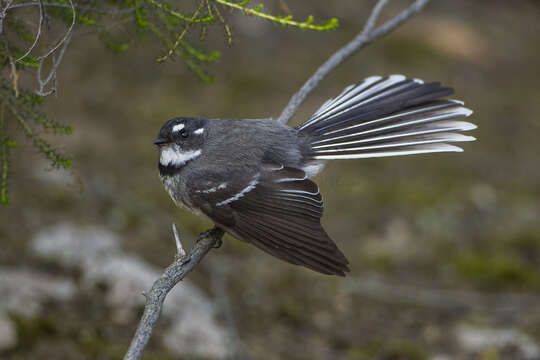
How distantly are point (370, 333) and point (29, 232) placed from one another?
2944mm

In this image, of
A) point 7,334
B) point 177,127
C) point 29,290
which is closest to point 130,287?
point 29,290

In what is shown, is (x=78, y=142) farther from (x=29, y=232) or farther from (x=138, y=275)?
(x=138, y=275)

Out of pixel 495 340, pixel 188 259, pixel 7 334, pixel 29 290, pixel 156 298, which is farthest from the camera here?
pixel 495 340

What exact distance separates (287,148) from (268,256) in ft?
7.55

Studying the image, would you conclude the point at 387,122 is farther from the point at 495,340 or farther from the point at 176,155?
the point at 495,340

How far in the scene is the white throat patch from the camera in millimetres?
3785

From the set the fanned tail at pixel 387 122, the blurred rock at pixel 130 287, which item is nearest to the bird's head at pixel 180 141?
the fanned tail at pixel 387 122

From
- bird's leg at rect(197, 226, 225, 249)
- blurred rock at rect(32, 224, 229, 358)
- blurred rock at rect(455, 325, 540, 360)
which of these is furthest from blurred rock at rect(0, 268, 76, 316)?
blurred rock at rect(455, 325, 540, 360)

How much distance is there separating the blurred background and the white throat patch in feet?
1.94

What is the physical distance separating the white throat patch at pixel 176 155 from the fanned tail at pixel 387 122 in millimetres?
704

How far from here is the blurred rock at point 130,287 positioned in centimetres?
451

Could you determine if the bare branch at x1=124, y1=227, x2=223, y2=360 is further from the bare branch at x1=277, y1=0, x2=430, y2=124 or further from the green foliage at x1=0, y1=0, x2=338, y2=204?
the bare branch at x1=277, y1=0, x2=430, y2=124

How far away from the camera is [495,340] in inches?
193

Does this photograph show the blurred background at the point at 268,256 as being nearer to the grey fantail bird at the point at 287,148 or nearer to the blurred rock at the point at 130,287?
the blurred rock at the point at 130,287
